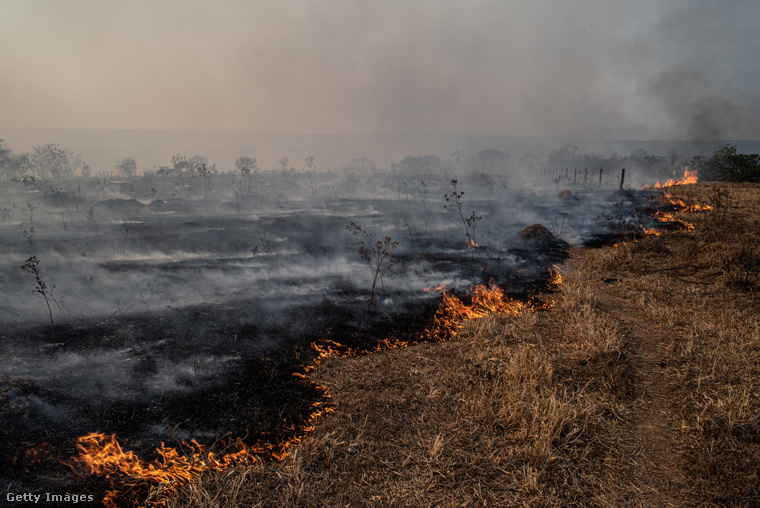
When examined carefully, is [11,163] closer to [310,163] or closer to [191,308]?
[191,308]

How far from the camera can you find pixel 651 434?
3801 mm

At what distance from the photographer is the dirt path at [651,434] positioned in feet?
10.3

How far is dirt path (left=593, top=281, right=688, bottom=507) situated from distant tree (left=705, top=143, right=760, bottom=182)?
1195 inches

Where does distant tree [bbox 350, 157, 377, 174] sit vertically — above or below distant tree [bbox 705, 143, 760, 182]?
above

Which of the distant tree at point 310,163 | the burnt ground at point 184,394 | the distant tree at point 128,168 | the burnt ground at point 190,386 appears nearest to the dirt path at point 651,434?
the burnt ground at point 190,386

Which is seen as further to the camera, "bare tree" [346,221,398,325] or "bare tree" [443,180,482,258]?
"bare tree" [443,180,482,258]

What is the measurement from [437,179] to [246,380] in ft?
130

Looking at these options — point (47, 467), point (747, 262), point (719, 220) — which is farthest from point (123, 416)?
point (719, 220)

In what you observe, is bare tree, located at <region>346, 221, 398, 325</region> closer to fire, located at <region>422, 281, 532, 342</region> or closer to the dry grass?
fire, located at <region>422, 281, 532, 342</region>

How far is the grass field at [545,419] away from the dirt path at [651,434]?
15 millimetres

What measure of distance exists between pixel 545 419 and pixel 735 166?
35.5 m

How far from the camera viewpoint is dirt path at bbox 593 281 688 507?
3.15m

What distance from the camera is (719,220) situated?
39.9ft

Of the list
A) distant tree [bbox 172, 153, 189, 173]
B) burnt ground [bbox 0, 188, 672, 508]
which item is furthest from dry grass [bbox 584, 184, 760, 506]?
distant tree [bbox 172, 153, 189, 173]
